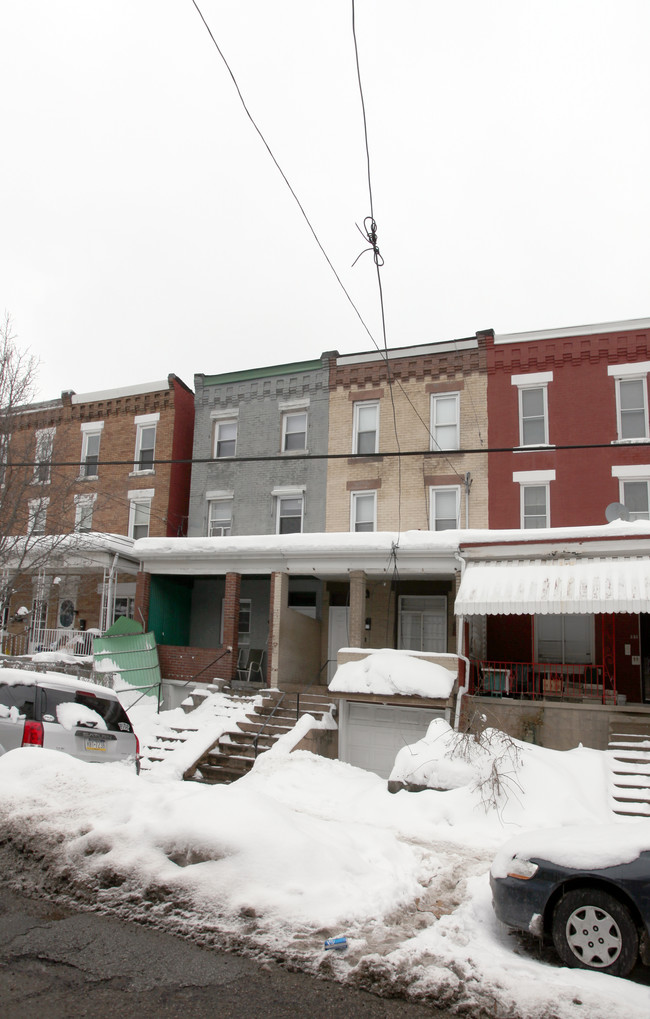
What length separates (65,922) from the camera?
5750 mm

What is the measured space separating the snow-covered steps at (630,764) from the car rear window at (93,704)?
7798 mm

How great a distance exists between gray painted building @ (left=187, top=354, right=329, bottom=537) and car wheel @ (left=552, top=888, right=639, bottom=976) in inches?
720

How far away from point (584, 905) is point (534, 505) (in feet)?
55.2

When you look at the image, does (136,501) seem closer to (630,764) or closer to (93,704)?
(93,704)

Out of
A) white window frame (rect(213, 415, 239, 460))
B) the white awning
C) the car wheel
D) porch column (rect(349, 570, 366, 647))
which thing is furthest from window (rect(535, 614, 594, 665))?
the car wheel

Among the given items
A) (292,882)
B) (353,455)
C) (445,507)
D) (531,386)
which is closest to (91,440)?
(445,507)

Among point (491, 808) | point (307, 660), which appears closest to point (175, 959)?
point (491, 808)

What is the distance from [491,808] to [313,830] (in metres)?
4.48

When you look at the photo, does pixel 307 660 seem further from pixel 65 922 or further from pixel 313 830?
pixel 65 922

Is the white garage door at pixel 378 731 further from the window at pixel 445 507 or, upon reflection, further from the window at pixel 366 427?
the window at pixel 366 427

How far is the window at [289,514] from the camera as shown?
24.4m

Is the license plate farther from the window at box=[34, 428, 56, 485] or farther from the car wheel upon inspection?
the window at box=[34, 428, 56, 485]

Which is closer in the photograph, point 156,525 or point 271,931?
point 271,931

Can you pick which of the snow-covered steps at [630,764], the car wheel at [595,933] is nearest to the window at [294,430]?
the snow-covered steps at [630,764]
